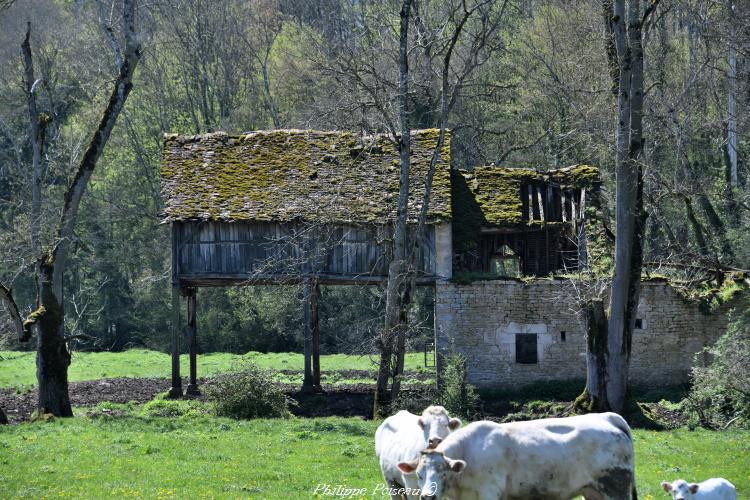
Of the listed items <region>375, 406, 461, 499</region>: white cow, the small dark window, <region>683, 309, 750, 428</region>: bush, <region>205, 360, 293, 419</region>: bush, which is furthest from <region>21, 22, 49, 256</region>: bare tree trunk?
<region>683, 309, 750, 428</region>: bush

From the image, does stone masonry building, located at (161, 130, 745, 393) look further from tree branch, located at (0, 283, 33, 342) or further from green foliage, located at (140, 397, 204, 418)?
tree branch, located at (0, 283, 33, 342)

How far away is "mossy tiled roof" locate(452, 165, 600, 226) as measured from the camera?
29.6 metres

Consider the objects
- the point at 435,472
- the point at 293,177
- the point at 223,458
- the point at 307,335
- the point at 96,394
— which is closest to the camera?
the point at 435,472

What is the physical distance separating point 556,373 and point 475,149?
53.2ft

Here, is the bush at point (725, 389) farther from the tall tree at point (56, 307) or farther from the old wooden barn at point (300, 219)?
the tall tree at point (56, 307)

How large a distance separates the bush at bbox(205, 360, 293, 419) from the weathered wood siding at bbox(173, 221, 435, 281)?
5866mm

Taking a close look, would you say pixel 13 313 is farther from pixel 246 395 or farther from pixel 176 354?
pixel 176 354

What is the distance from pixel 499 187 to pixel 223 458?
16510 millimetres

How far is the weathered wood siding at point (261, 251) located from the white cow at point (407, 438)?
52.3 feet

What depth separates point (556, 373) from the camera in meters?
28.0

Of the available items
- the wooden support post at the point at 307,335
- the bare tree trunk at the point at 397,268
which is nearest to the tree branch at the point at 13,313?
the bare tree trunk at the point at 397,268

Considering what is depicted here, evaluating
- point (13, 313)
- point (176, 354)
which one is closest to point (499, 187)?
point (176, 354)

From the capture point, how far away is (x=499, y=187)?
30625mm

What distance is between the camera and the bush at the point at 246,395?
2273 centimetres
